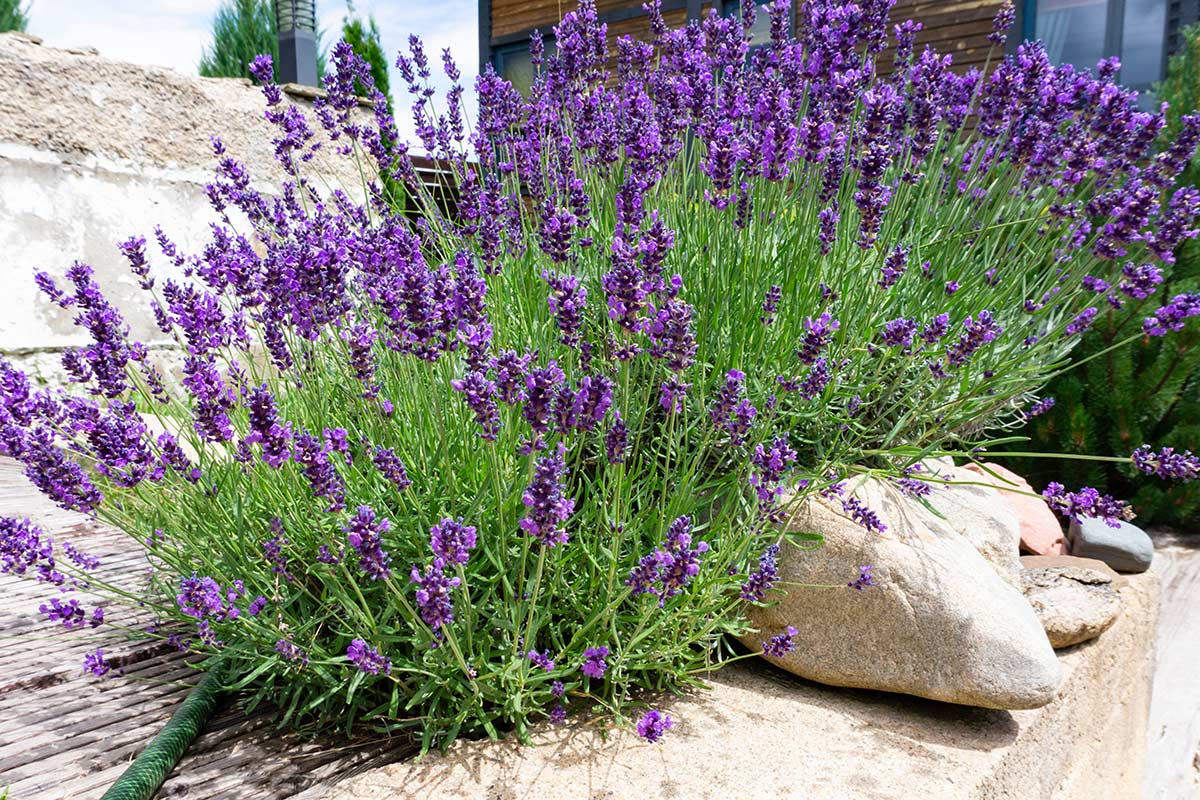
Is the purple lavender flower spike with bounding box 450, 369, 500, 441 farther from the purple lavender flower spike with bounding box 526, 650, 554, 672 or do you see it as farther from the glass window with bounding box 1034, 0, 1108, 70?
the glass window with bounding box 1034, 0, 1108, 70

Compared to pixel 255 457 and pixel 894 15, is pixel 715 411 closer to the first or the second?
pixel 255 457

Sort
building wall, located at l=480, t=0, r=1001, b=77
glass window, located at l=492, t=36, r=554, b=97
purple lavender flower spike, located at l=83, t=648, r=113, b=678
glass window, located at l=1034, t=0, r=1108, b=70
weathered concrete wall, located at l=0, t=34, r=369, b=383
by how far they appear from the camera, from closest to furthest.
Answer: purple lavender flower spike, located at l=83, t=648, r=113, b=678 → weathered concrete wall, located at l=0, t=34, r=369, b=383 → glass window, located at l=1034, t=0, r=1108, b=70 → building wall, located at l=480, t=0, r=1001, b=77 → glass window, located at l=492, t=36, r=554, b=97

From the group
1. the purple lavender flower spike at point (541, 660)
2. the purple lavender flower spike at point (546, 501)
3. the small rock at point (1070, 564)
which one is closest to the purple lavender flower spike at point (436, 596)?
the purple lavender flower spike at point (546, 501)

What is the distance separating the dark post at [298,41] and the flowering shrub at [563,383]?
4835 millimetres

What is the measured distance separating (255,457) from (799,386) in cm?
141

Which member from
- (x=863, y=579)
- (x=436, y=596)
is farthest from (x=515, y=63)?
(x=436, y=596)

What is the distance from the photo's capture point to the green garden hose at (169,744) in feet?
5.71

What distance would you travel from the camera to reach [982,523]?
301cm

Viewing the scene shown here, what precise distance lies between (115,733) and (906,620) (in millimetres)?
2084

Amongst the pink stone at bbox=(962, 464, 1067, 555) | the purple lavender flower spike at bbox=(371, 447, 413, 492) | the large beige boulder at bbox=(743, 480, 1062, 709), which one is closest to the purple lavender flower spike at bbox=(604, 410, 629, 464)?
the purple lavender flower spike at bbox=(371, 447, 413, 492)

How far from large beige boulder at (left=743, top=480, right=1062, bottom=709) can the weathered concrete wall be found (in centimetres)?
378

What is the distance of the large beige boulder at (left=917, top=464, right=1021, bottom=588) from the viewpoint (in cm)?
293

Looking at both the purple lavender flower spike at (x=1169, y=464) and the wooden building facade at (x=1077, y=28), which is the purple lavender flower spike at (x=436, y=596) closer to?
the purple lavender flower spike at (x=1169, y=464)

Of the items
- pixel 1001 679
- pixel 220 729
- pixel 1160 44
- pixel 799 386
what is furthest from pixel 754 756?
pixel 1160 44
